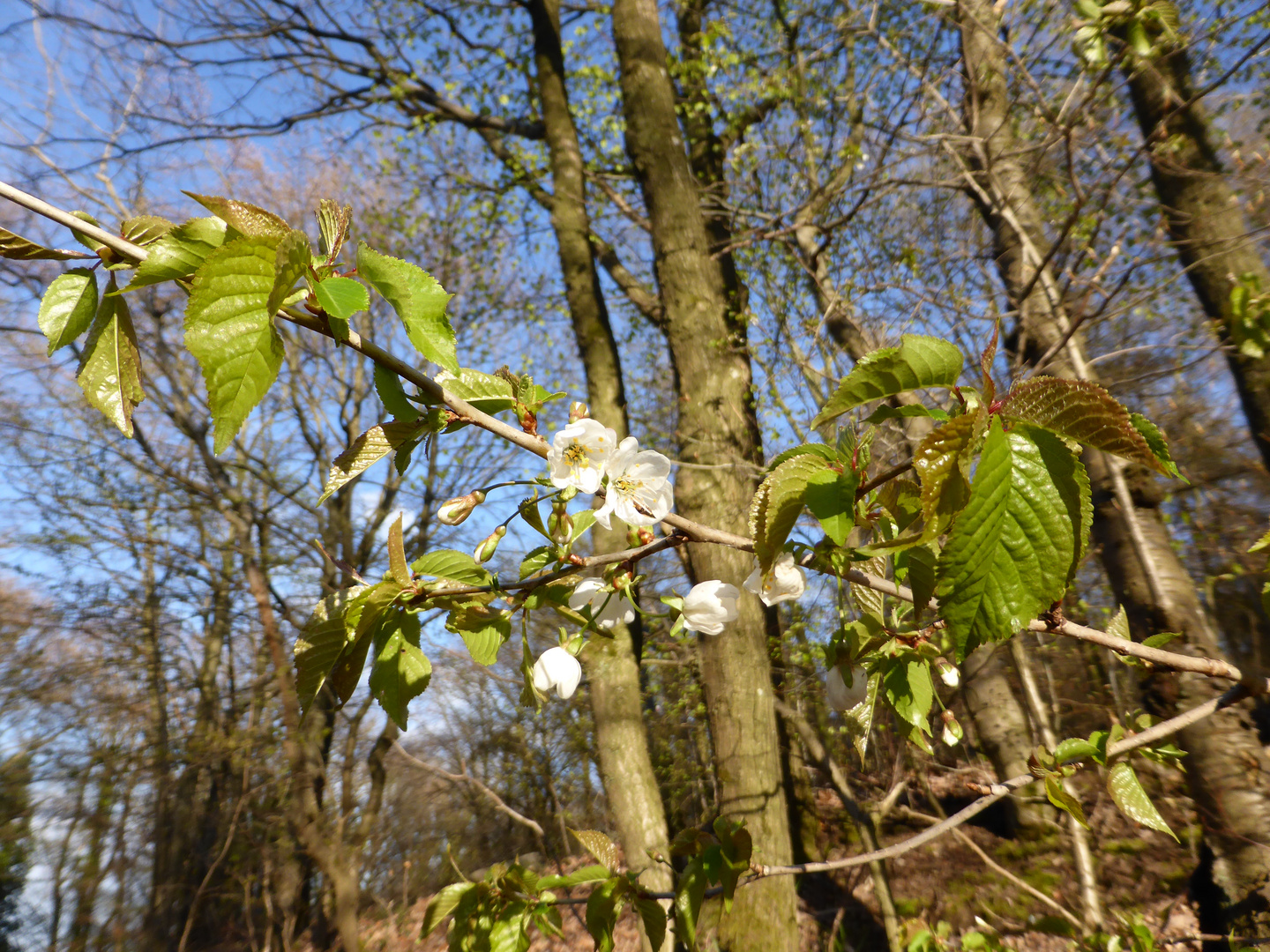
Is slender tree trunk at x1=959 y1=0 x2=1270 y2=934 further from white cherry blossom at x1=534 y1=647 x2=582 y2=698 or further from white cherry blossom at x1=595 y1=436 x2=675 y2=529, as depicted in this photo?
white cherry blossom at x1=534 y1=647 x2=582 y2=698

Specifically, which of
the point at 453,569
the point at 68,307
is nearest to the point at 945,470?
the point at 453,569

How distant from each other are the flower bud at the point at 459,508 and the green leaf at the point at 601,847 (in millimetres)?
715

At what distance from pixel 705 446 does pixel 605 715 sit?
1482mm

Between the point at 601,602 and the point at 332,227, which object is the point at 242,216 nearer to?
the point at 332,227

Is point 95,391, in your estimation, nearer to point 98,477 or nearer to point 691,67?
point 691,67

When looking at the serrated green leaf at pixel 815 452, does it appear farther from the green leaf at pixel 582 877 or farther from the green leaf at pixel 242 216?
the green leaf at pixel 582 877

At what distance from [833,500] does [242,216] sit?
59 cm

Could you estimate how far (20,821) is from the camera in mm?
7438

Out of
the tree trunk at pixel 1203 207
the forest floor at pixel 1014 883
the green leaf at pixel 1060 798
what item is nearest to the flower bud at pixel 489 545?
the green leaf at pixel 1060 798

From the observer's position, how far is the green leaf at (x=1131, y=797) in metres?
1.03

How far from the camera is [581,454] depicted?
2.64ft

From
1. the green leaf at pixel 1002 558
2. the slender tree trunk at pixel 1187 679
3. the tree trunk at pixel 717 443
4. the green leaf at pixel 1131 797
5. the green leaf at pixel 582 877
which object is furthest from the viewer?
the tree trunk at pixel 717 443

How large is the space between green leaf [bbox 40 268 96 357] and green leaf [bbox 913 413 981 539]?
0.75 m

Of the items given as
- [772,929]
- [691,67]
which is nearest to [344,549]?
[691,67]
